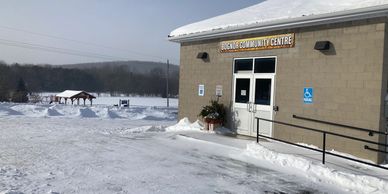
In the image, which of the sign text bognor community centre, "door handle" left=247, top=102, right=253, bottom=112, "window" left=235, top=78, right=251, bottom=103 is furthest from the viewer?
"window" left=235, top=78, right=251, bottom=103

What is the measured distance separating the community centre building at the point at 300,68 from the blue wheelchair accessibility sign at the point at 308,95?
0.03 m

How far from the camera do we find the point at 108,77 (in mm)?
143125

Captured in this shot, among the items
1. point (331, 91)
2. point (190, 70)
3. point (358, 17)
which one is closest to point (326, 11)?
point (358, 17)

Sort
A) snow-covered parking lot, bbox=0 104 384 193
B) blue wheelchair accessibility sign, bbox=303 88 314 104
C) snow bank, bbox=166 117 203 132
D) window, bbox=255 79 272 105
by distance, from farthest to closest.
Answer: snow bank, bbox=166 117 203 132, window, bbox=255 79 272 105, blue wheelchair accessibility sign, bbox=303 88 314 104, snow-covered parking lot, bbox=0 104 384 193

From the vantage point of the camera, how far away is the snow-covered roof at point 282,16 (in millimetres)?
9141

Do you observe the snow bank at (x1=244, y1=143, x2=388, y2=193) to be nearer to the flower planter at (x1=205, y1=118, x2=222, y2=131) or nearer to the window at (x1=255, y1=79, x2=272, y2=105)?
the window at (x1=255, y1=79, x2=272, y2=105)

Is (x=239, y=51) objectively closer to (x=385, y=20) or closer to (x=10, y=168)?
(x=385, y=20)

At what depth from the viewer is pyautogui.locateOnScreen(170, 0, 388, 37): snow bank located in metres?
9.65

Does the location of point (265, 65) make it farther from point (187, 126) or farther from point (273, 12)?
point (187, 126)

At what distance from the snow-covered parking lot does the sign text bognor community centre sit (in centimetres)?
358

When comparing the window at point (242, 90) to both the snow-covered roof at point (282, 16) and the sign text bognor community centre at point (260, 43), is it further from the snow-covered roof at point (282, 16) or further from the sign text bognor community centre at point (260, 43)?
the snow-covered roof at point (282, 16)

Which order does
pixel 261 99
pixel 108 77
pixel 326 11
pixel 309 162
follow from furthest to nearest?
pixel 108 77 < pixel 261 99 < pixel 326 11 < pixel 309 162

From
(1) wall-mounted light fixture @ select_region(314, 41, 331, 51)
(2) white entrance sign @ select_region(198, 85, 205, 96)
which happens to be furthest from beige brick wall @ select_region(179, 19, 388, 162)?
(2) white entrance sign @ select_region(198, 85, 205, 96)

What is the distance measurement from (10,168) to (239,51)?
8109 mm
